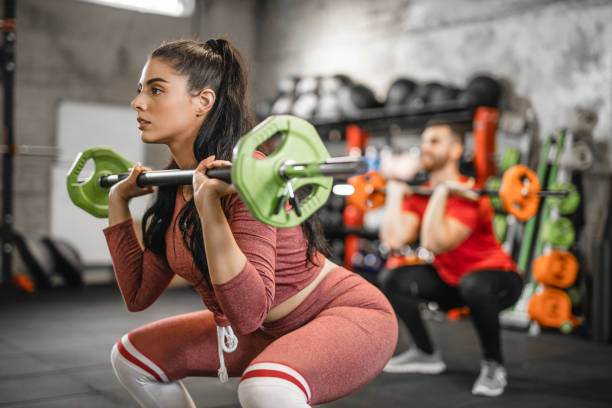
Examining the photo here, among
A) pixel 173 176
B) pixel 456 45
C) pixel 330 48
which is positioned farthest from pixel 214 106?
pixel 330 48

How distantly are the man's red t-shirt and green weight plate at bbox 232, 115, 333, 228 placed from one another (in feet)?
6.73

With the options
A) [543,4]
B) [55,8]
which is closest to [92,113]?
[55,8]

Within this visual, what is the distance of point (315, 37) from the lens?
7.16 m

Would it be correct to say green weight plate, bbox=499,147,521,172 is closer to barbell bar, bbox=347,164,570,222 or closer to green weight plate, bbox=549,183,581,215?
green weight plate, bbox=549,183,581,215

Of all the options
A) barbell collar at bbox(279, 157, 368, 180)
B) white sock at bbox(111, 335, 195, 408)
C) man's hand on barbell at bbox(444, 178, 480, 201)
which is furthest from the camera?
man's hand on barbell at bbox(444, 178, 480, 201)

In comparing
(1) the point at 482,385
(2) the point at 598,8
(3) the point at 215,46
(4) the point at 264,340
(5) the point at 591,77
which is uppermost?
(2) the point at 598,8

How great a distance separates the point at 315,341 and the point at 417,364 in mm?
2035

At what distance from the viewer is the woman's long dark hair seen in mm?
1440

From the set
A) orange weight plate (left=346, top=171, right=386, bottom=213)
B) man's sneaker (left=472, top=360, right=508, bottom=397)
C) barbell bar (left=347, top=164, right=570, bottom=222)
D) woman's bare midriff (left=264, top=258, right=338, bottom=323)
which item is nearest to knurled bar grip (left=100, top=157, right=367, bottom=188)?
woman's bare midriff (left=264, top=258, right=338, bottom=323)

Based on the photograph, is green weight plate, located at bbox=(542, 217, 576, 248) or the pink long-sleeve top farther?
green weight plate, located at bbox=(542, 217, 576, 248)

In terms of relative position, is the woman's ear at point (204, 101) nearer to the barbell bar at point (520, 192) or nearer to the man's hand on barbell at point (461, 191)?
the barbell bar at point (520, 192)

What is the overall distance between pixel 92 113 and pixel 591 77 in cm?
489

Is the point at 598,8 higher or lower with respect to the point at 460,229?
higher

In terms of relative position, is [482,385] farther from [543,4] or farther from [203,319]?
[543,4]
